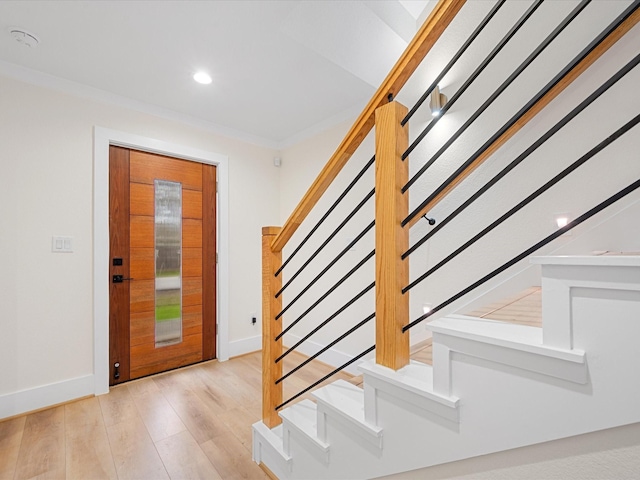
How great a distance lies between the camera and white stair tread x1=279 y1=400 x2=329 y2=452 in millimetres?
1214

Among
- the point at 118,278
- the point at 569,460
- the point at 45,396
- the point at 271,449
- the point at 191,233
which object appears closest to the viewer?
the point at 569,460

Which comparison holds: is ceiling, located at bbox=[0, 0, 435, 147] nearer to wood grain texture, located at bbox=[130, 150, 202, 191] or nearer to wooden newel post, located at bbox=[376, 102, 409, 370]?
wood grain texture, located at bbox=[130, 150, 202, 191]

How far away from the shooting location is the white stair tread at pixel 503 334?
60cm

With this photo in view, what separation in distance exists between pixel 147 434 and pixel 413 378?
1880mm

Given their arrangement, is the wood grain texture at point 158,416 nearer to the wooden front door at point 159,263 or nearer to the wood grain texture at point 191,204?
the wooden front door at point 159,263

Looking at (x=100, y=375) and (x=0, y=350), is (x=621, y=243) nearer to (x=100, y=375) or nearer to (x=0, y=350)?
(x=100, y=375)

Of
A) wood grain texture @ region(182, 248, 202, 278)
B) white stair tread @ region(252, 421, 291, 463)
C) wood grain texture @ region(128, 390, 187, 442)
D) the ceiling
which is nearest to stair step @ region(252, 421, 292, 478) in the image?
white stair tread @ region(252, 421, 291, 463)

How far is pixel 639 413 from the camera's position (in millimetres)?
530

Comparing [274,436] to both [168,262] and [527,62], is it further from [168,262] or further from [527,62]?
[168,262]

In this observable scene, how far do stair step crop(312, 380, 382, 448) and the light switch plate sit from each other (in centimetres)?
232

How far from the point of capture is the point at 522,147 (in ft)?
5.53

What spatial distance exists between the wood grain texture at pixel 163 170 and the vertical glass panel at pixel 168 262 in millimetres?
66

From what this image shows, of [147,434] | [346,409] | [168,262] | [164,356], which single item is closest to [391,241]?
[346,409]

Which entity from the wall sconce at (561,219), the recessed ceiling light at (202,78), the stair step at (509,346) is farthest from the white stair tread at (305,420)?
the recessed ceiling light at (202,78)
